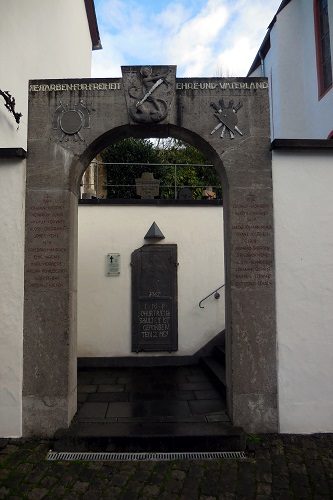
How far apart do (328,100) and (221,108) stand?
6.90m

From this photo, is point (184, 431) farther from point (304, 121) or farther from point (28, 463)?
point (304, 121)

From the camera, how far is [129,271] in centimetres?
718

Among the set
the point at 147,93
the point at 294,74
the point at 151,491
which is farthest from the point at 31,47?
the point at 151,491

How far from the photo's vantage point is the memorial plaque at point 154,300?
23.0 feet

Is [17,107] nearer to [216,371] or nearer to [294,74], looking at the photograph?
[216,371]

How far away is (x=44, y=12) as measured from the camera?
866 cm

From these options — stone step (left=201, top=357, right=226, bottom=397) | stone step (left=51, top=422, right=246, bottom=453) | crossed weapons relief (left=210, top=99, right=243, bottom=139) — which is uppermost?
crossed weapons relief (left=210, top=99, right=243, bottom=139)

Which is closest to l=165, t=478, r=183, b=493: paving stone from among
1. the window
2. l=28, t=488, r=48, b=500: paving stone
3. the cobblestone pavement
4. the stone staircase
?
the cobblestone pavement

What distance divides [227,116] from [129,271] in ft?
12.5

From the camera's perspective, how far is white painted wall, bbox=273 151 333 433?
4105mm

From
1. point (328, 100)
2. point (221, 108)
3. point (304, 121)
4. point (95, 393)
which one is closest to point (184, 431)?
point (95, 393)

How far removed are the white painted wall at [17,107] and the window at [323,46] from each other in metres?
7.43

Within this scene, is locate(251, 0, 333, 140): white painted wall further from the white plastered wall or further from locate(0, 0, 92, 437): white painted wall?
locate(0, 0, 92, 437): white painted wall

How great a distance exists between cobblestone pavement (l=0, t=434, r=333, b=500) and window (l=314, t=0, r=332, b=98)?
374 inches
